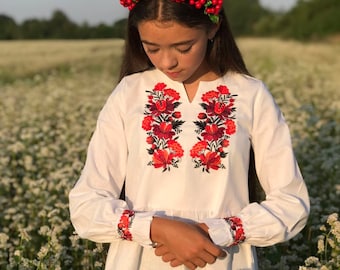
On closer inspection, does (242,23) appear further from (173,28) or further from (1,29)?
(173,28)

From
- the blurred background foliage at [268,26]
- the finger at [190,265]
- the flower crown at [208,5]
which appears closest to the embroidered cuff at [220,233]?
Answer: the finger at [190,265]

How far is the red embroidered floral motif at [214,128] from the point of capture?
296 centimetres

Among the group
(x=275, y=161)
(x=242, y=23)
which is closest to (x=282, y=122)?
(x=275, y=161)

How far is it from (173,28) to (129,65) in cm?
47

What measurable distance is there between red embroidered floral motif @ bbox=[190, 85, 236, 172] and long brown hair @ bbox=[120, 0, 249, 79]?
118 mm

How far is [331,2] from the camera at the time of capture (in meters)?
27.7

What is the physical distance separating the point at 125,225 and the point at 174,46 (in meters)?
0.63

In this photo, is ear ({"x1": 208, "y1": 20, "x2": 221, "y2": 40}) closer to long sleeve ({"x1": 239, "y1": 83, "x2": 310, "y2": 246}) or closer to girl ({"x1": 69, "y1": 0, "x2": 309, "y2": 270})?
girl ({"x1": 69, "y1": 0, "x2": 309, "y2": 270})

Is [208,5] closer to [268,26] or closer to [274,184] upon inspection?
[274,184]

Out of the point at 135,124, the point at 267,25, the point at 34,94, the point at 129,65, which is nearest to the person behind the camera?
the point at 135,124

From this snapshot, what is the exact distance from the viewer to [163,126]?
3.00 metres

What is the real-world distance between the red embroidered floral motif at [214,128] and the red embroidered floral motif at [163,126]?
7 centimetres

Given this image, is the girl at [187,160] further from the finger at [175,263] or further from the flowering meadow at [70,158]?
the flowering meadow at [70,158]

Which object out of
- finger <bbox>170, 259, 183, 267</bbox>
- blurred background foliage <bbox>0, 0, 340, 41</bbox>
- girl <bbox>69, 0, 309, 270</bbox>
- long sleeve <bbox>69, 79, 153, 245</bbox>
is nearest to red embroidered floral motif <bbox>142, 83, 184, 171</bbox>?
girl <bbox>69, 0, 309, 270</bbox>
